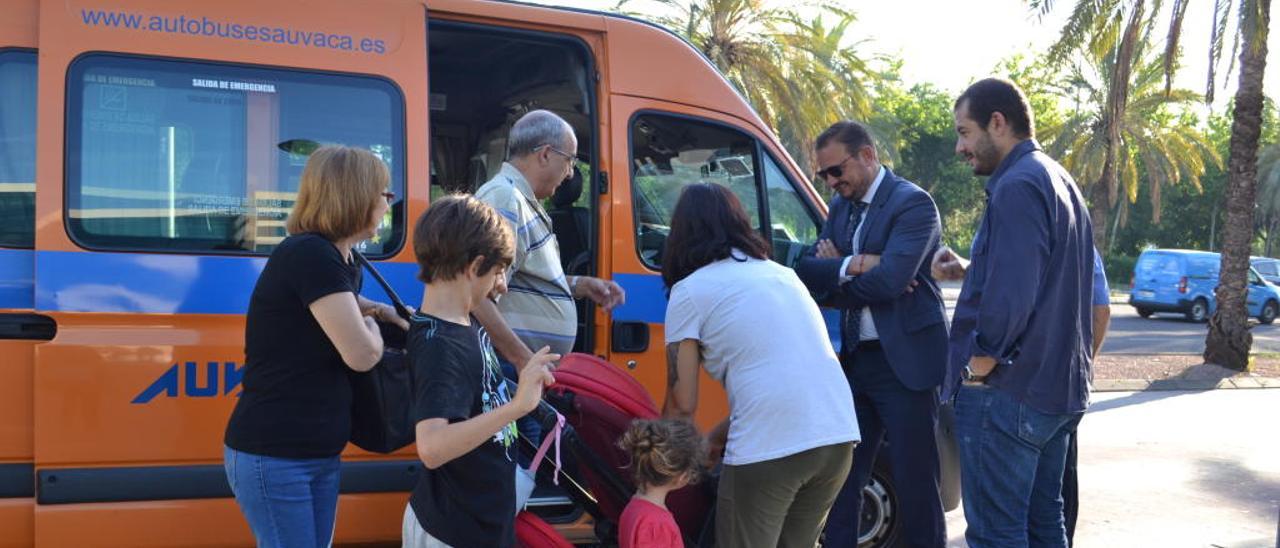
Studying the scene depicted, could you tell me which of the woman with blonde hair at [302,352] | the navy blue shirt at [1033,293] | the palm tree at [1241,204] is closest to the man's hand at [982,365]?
the navy blue shirt at [1033,293]

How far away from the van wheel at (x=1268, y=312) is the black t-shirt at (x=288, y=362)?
108 feet

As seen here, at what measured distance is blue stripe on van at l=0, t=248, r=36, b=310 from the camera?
3.95 meters

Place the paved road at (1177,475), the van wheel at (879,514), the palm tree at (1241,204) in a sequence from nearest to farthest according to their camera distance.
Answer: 1. the van wheel at (879,514)
2. the paved road at (1177,475)
3. the palm tree at (1241,204)

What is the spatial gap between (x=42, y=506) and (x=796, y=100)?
17958 mm

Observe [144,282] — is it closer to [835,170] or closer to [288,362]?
[288,362]

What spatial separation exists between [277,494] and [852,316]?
2.55 m

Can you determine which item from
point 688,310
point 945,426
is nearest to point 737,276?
point 688,310

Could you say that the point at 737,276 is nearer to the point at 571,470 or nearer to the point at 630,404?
the point at 630,404

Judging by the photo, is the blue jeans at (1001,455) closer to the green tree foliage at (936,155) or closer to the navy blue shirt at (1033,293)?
the navy blue shirt at (1033,293)

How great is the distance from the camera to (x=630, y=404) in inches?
145

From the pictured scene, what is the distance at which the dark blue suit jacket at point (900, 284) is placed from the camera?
14.4ft

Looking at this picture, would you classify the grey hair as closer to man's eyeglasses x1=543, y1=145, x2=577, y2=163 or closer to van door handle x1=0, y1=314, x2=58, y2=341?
man's eyeglasses x1=543, y1=145, x2=577, y2=163

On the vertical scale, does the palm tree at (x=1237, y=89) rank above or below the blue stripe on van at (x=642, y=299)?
above

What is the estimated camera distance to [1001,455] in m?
3.70
